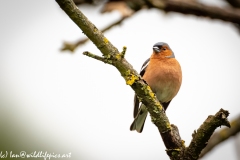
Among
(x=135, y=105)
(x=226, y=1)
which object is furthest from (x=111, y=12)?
(x=135, y=105)

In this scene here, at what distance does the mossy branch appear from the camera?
2504 mm

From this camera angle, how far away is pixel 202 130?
279 cm

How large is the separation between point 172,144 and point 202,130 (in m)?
0.47

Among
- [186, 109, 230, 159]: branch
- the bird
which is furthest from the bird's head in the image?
[186, 109, 230, 159]: branch

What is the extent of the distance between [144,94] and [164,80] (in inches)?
92.7

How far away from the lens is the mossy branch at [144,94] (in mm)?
2504

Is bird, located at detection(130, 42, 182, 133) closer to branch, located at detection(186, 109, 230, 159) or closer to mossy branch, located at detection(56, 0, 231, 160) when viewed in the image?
mossy branch, located at detection(56, 0, 231, 160)

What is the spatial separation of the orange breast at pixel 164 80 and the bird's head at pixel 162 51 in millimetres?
325

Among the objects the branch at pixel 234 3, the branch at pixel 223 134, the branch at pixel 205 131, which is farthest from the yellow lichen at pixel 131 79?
the branch at pixel 223 134

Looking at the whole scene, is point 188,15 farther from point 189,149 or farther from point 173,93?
point 173,93

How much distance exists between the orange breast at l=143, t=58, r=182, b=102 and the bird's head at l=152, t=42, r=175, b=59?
33 cm

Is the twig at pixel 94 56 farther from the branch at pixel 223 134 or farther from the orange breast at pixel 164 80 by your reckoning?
the orange breast at pixel 164 80

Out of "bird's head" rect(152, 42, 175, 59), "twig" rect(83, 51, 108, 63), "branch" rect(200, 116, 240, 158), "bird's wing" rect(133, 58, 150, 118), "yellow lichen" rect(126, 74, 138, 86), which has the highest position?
"bird's head" rect(152, 42, 175, 59)

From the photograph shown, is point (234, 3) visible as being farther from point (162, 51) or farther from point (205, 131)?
point (162, 51)
